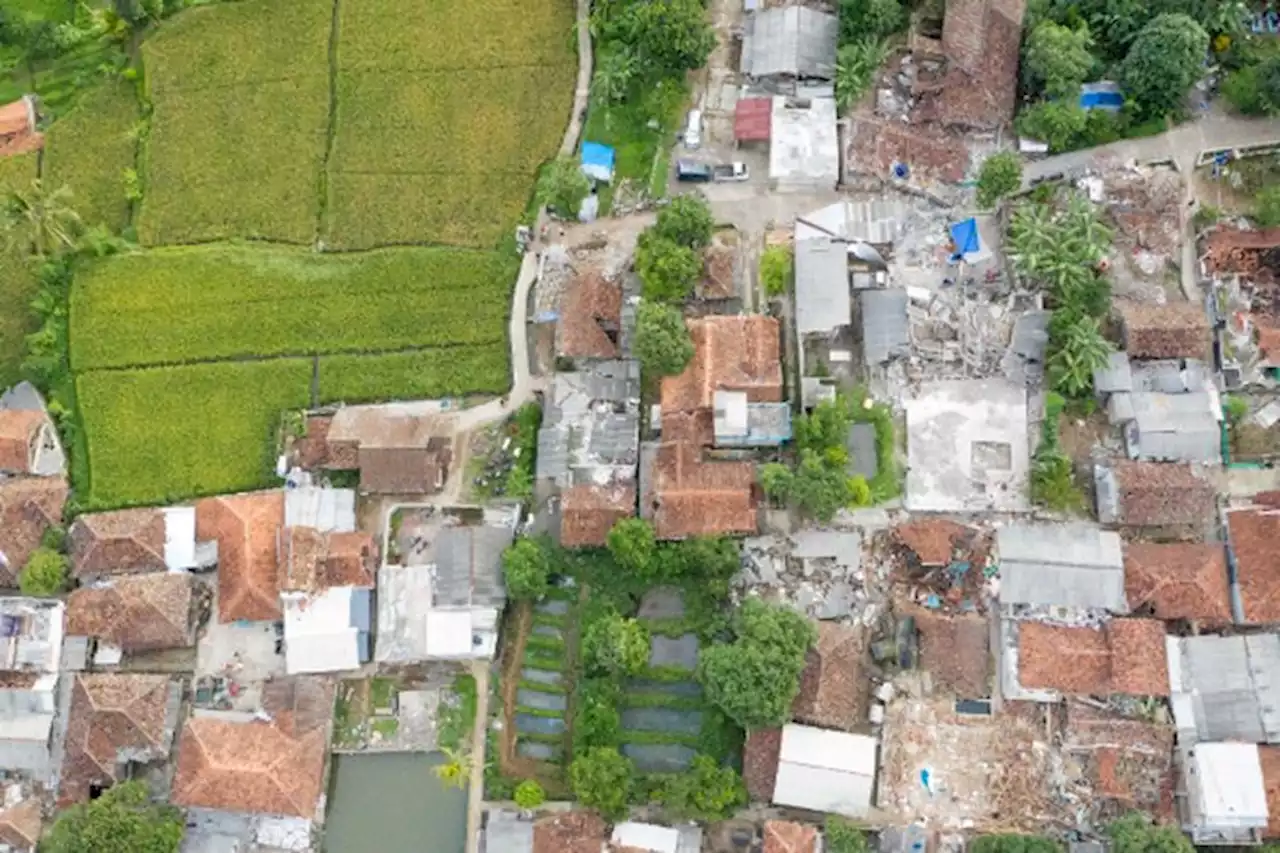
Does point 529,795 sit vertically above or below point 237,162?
below

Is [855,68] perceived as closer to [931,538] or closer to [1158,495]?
[931,538]

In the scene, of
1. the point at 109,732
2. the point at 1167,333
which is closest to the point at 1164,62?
the point at 1167,333

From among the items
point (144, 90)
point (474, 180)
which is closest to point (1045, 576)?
point (474, 180)

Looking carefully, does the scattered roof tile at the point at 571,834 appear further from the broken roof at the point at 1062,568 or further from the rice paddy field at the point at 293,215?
the rice paddy field at the point at 293,215

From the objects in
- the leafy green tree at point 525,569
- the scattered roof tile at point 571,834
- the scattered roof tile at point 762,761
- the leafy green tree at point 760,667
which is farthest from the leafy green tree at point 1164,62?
the scattered roof tile at point 571,834

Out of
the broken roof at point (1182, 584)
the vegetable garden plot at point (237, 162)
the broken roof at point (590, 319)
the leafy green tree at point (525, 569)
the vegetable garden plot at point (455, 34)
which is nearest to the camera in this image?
the broken roof at point (1182, 584)

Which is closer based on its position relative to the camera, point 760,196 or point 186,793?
point 186,793

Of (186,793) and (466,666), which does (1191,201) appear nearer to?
(466,666)
